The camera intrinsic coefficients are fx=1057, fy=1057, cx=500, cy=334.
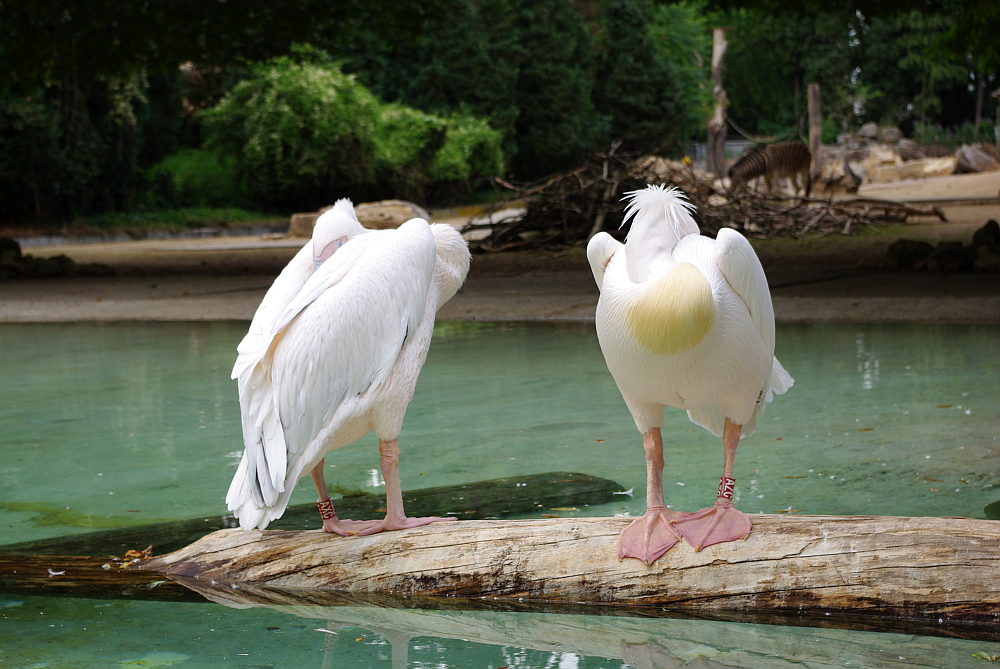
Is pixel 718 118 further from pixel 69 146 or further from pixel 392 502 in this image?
pixel 392 502

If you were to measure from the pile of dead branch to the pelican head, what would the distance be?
1054 cm

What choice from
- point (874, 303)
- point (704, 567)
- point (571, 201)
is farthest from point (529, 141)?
point (704, 567)

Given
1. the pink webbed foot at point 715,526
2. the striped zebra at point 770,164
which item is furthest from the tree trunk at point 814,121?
the pink webbed foot at point 715,526

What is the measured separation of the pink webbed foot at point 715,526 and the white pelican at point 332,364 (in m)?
0.82


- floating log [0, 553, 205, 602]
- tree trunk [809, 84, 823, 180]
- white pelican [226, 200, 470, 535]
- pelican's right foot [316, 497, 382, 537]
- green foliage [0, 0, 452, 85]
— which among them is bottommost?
floating log [0, 553, 205, 602]

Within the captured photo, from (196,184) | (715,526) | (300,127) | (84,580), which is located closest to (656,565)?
(715,526)

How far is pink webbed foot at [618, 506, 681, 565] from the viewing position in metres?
2.84

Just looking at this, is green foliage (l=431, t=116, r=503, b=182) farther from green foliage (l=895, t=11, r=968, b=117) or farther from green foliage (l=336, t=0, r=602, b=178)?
green foliage (l=895, t=11, r=968, b=117)

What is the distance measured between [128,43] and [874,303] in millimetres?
10068

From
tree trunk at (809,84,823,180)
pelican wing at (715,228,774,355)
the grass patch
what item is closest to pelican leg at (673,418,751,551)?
pelican wing at (715,228,774,355)

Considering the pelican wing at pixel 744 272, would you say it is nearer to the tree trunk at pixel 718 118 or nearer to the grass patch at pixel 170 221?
the grass patch at pixel 170 221

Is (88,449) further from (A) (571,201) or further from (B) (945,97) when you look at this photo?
(B) (945,97)

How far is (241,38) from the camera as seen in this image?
45.5 feet

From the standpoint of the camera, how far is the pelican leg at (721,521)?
2.83 metres
